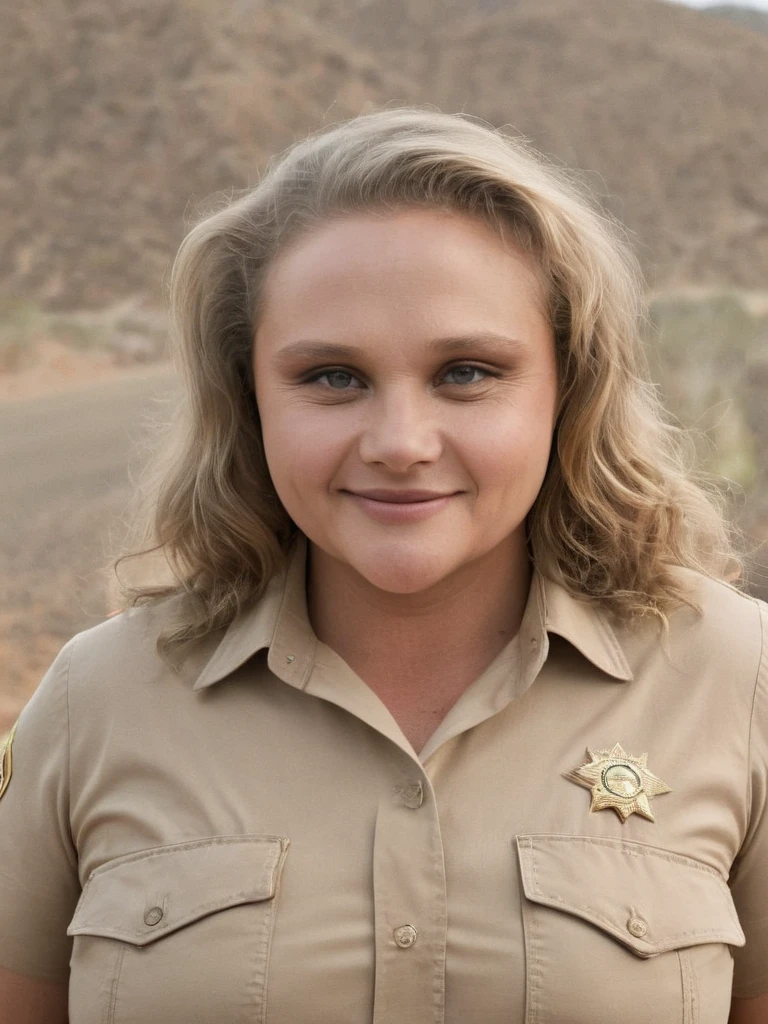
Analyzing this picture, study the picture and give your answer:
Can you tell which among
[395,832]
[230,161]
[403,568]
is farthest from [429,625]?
[230,161]

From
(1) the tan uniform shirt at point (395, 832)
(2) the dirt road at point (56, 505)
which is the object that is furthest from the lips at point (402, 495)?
(2) the dirt road at point (56, 505)

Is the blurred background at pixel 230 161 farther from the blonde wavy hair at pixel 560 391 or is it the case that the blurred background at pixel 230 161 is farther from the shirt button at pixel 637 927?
the shirt button at pixel 637 927

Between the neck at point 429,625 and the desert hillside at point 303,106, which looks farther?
the desert hillside at point 303,106

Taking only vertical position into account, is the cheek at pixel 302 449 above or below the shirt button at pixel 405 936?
above

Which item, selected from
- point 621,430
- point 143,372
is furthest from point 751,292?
point 621,430

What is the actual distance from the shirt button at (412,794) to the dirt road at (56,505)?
5.99 meters

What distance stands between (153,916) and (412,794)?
1.10 ft

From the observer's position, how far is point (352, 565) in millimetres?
1814

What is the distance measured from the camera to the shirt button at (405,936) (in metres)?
1.66

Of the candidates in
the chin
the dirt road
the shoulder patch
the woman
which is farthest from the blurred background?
the chin

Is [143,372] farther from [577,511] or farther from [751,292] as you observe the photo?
[577,511]

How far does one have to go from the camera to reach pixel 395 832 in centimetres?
172

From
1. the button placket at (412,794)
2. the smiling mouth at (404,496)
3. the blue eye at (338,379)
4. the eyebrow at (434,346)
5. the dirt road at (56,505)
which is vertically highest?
the eyebrow at (434,346)

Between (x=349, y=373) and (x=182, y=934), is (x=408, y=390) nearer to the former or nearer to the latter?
(x=349, y=373)
